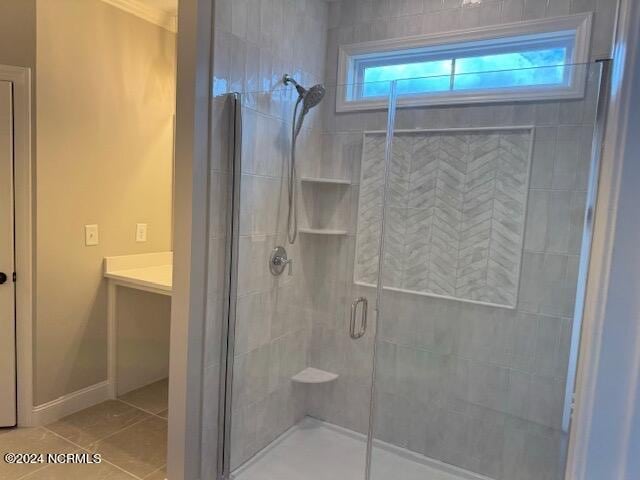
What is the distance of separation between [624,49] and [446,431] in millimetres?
2318

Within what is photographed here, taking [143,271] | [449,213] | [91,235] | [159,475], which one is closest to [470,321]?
[449,213]

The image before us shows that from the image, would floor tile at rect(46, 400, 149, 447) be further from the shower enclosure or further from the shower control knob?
the shower control knob

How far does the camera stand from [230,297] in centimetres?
215

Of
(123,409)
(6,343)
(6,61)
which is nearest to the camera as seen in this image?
(6,61)

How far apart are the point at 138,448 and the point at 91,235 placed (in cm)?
134

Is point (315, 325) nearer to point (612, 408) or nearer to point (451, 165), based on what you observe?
point (451, 165)

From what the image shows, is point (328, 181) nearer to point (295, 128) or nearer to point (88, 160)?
point (295, 128)

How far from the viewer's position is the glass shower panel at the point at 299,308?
2.22 m

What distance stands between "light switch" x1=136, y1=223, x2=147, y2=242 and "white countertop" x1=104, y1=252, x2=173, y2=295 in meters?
0.12

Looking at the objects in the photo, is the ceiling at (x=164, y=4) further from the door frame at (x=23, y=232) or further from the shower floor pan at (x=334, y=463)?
the shower floor pan at (x=334, y=463)

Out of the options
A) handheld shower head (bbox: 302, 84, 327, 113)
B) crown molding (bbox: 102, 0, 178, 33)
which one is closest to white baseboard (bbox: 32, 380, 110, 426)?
handheld shower head (bbox: 302, 84, 327, 113)

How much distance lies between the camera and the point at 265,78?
7.29ft

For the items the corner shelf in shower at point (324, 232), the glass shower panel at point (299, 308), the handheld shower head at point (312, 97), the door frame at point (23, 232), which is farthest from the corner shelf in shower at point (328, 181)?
the door frame at point (23, 232)

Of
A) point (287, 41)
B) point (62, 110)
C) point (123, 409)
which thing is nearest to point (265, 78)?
point (287, 41)
